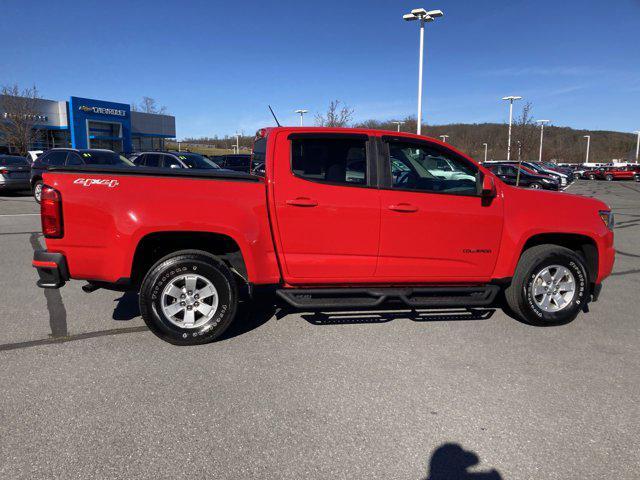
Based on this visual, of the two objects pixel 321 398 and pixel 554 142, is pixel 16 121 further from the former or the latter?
pixel 554 142

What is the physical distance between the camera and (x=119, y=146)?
49.3m

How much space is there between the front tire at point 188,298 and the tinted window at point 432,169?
1.89m

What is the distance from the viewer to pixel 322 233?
4152mm

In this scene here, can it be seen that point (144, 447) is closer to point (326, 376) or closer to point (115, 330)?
point (326, 376)

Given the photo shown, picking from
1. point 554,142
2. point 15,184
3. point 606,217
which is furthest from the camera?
point 554,142

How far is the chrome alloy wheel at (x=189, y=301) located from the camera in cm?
401

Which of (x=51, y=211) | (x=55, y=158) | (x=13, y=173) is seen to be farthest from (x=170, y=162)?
(x=51, y=211)

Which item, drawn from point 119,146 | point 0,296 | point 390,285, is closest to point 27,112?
point 119,146

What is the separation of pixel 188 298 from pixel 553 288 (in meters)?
3.53

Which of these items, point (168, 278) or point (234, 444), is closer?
point (234, 444)

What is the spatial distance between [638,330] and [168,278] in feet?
14.8

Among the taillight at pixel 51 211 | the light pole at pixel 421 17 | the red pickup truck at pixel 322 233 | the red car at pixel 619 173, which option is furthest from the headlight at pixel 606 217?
the red car at pixel 619 173

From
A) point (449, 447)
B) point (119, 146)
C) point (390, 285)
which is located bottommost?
point (449, 447)

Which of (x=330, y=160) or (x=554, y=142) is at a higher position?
(x=554, y=142)
